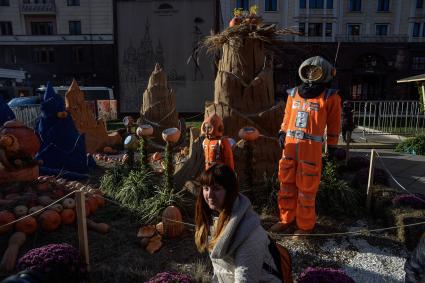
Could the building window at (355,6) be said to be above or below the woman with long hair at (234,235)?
above

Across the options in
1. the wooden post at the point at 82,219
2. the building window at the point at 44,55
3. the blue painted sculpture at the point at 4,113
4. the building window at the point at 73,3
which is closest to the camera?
the wooden post at the point at 82,219

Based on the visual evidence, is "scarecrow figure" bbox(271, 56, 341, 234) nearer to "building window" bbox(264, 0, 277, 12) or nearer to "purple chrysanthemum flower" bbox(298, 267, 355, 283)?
"purple chrysanthemum flower" bbox(298, 267, 355, 283)

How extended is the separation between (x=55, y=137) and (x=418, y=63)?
32.2 meters

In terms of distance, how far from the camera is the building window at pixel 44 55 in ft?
96.9

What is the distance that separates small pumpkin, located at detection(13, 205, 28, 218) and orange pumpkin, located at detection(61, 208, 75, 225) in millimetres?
393

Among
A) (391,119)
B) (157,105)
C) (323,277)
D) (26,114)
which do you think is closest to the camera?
(323,277)

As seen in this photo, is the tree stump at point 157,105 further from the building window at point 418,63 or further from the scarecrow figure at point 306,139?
the building window at point 418,63

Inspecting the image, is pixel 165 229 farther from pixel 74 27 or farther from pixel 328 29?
pixel 74 27

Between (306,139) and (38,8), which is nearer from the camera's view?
(306,139)

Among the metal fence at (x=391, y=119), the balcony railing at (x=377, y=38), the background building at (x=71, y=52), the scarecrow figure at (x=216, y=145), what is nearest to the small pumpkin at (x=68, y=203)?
the scarecrow figure at (x=216, y=145)

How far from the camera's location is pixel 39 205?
400 centimetres

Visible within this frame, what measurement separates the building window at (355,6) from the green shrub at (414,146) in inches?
1026

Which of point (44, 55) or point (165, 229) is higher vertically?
point (44, 55)

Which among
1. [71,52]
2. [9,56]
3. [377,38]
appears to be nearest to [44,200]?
[71,52]
